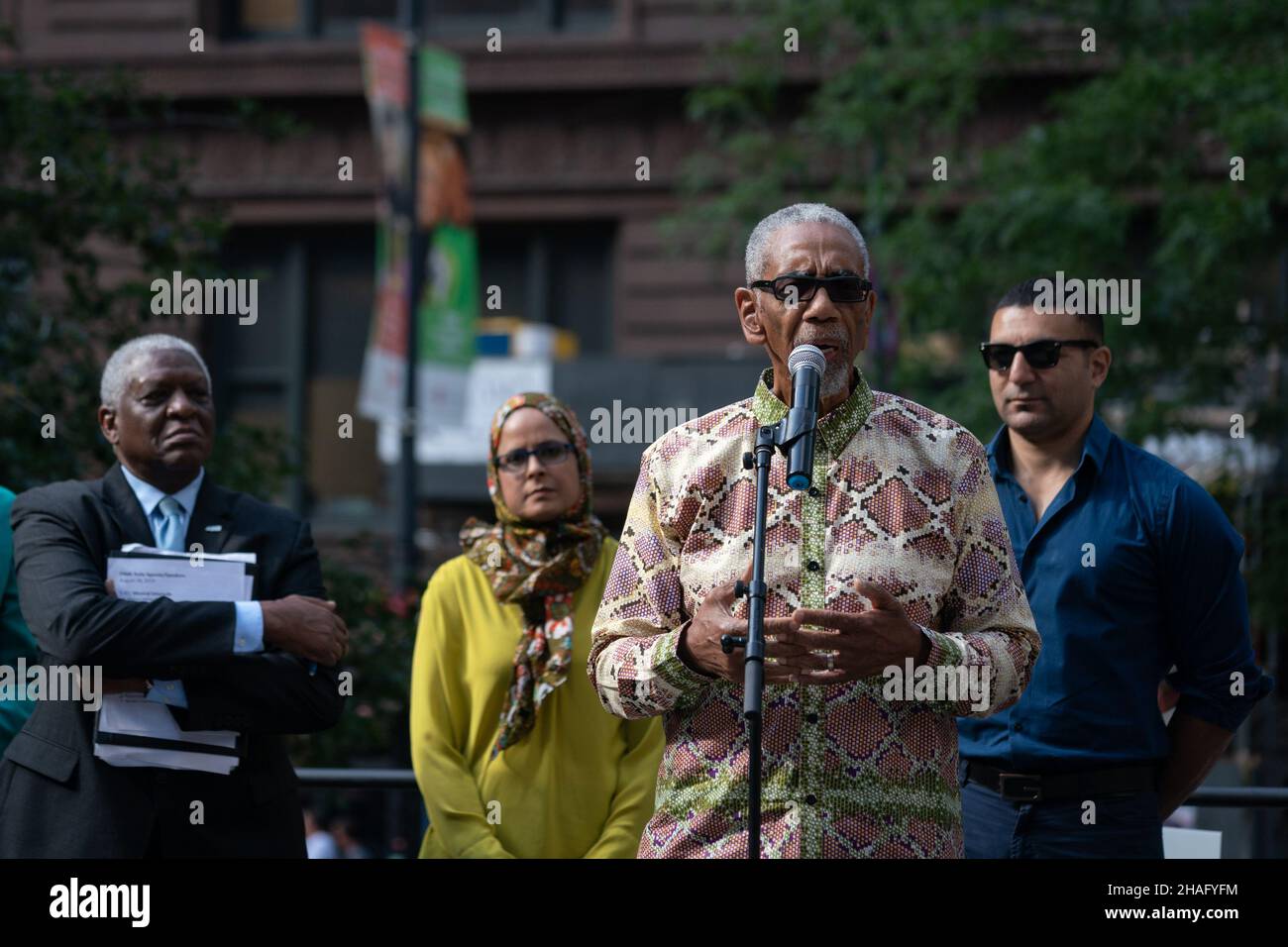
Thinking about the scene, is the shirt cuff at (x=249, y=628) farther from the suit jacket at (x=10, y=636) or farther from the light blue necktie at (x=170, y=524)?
the suit jacket at (x=10, y=636)

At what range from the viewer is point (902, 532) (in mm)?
3648

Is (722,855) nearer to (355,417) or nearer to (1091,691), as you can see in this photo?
(1091,691)

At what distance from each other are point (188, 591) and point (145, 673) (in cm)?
26

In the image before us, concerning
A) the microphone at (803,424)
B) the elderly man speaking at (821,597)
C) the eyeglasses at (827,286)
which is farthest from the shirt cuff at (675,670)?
the eyeglasses at (827,286)

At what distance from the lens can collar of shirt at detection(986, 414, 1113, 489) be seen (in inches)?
193

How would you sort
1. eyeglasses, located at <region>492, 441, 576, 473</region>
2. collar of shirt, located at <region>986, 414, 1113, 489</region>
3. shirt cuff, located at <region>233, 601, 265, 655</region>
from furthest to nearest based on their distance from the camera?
eyeglasses, located at <region>492, 441, 576, 473</region>
collar of shirt, located at <region>986, 414, 1113, 489</region>
shirt cuff, located at <region>233, 601, 265, 655</region>

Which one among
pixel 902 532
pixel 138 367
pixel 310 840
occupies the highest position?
pixel 138 367

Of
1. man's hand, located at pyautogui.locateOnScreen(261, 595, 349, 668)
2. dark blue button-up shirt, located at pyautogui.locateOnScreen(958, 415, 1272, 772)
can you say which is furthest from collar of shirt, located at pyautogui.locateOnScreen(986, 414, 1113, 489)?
man's hand, located at pyautogui.locateOnScreen(261, 595, 349, 668)

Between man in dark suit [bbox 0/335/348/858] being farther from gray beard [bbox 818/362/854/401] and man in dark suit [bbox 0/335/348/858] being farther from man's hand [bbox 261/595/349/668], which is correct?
gray beard [bbox 818/362/854/401]

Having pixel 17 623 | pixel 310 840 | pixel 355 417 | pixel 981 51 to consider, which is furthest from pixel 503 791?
pixel 355 417

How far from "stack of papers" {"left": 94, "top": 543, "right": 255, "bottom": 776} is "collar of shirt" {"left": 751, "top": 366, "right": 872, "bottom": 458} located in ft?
5.55

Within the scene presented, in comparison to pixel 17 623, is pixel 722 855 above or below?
below

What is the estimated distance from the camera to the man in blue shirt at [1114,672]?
459cm
